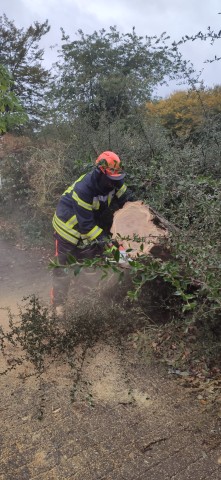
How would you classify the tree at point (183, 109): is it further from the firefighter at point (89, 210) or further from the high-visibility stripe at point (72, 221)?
the high-visibility stripe at point (72, 221)

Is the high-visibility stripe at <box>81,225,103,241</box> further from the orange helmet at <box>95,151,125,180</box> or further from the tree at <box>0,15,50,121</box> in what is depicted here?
the tree at <box>0,15,50,121</box>

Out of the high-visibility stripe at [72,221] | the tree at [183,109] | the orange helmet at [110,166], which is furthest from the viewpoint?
the tree at [183,109]

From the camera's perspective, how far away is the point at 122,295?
152 inches

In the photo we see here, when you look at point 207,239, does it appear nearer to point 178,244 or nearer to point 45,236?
point 178,244

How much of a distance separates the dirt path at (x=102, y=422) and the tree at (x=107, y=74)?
5665mm

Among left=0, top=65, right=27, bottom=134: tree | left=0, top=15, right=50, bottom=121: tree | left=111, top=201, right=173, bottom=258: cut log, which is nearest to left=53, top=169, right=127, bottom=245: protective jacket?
left=111, top=201, right=173, bottom=258: cut log

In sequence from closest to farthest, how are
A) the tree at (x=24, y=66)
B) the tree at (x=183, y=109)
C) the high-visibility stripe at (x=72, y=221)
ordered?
1. the high-visibility stripe at (x=72, y=221)
2. the tree at (x=183, y=109)
3. the tree at (x=24, y=66)

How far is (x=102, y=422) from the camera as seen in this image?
2629mm

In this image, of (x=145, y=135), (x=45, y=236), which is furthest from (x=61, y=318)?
(x=45, y=236)

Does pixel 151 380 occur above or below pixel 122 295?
below

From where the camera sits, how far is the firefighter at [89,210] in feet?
13.1

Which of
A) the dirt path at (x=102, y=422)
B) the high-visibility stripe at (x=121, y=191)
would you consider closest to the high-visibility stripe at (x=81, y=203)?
the high-visibility stripe at (x=121, y=191)

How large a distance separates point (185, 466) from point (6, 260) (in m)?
5.46

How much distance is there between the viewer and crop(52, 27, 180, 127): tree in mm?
8320
